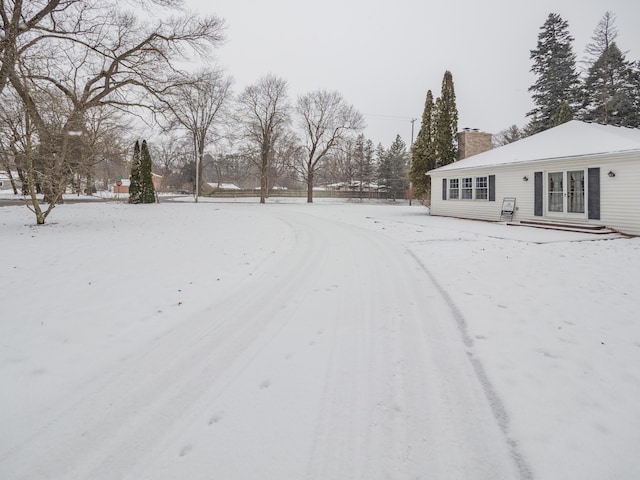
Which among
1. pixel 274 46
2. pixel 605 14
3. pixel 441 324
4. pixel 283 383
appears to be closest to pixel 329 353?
pixel 283 383

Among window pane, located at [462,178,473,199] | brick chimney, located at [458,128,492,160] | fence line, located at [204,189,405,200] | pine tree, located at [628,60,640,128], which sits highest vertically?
pine tree, located at [628,60,640,128]

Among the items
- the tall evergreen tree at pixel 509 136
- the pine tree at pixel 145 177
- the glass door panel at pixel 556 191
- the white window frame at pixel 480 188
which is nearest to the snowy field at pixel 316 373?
the glass door panel at pixel 556 191

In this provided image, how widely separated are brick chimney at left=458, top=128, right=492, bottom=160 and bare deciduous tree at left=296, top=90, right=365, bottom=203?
13709mm

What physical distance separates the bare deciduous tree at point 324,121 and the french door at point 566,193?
21.5 metres

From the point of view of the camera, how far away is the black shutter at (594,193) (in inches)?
421

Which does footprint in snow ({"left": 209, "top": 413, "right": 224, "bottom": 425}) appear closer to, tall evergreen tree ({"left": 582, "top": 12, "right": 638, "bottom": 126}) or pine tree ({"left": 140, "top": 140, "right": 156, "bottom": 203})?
pine tree ({"left": 140, "top": 140, "right": 156, "bottom": 203})

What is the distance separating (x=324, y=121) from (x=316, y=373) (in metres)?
31.1

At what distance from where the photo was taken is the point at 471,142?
19641 mm

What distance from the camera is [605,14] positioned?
86.2ft

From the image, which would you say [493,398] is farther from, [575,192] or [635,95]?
[635,95]

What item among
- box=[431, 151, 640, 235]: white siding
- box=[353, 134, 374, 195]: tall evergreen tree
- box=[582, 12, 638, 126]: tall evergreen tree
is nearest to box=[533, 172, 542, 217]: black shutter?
box=[431, 151, 640, 235]: white siding

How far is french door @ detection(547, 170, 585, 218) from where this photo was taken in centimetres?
1144

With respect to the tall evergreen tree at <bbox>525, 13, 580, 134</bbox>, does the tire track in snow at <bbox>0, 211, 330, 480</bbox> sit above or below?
below

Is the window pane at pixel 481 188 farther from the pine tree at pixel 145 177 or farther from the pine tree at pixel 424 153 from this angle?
the pine tree at pixel 145 177
